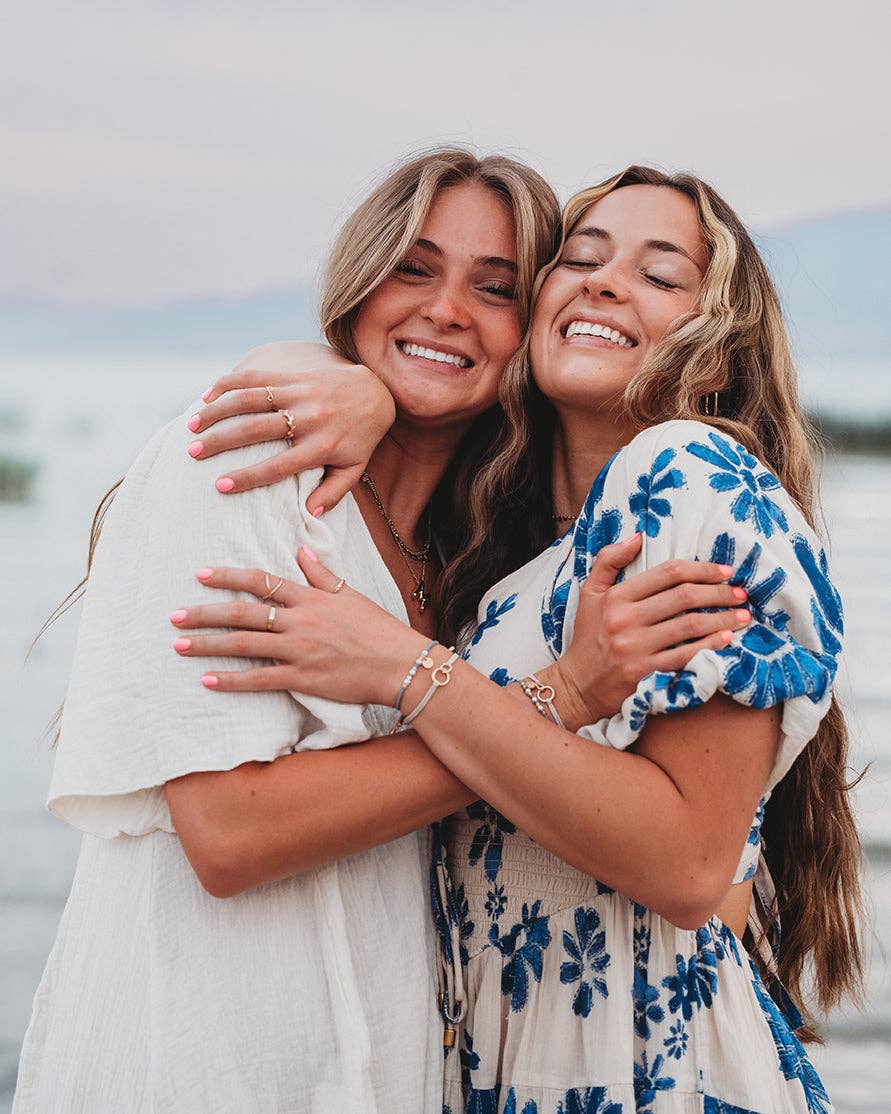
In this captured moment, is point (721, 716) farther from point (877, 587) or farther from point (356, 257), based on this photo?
point (877, 587)

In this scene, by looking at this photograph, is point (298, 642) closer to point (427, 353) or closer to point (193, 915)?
point (193, 915)

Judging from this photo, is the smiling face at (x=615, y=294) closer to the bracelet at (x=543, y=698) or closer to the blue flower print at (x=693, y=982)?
the bracelet at (x=543, y=698)

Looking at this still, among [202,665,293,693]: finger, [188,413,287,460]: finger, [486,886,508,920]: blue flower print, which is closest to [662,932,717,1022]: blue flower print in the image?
[486,886,508,920]: blue flower print

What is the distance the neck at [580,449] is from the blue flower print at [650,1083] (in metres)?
0.89

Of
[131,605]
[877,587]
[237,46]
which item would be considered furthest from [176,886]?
[237,46]

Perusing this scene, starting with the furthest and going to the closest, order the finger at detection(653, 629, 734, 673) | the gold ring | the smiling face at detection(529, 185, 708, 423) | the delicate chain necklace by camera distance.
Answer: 1. the delicate chain necklace
2. the smiling face at detection(529, 185, 708, 423)
3. the gold ring
4. the finger at detection(653, 629, 734, 673)

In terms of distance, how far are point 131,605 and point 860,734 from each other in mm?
4401

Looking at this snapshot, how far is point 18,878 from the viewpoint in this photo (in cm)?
464

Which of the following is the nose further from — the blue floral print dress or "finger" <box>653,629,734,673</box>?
"finger" <box>653,629,734,673</box>

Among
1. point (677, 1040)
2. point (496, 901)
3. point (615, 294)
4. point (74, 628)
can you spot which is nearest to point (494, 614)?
point (496, 901)

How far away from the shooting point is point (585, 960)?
162cm

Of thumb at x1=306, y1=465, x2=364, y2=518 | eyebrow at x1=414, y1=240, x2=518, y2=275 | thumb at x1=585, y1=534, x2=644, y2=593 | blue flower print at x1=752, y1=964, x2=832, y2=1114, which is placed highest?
eyebrow at x1=414, y1=240, x2=518, y2=275

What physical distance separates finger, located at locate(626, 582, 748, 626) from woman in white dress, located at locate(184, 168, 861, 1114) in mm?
29

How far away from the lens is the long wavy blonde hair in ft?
6.26
